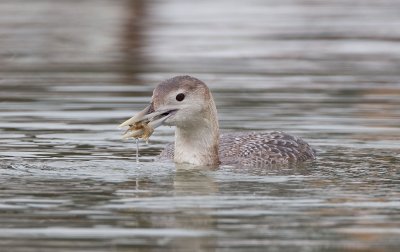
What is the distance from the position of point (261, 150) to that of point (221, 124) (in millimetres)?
3056

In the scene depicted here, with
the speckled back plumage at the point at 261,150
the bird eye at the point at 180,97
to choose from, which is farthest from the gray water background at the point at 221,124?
the bird eye at the point at 180,97

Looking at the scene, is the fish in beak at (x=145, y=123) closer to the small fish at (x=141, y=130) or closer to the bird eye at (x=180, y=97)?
the small fish at (x=141, y=130)

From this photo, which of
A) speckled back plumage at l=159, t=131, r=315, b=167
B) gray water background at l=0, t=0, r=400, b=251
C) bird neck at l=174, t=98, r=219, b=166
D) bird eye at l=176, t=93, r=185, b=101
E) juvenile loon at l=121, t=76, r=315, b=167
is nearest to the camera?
gray water background at l=0, t=0, r=400, b=251

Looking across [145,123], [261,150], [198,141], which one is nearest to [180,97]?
[145,123]

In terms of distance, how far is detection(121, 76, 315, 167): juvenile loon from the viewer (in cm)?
1308

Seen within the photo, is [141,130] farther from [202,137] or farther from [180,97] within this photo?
[202,137]

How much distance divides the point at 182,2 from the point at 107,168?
2229 cm

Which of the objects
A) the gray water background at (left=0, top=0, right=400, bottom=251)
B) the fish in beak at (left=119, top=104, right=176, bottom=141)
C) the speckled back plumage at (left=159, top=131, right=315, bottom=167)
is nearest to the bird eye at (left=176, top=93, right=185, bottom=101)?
the fish in beak at (left=119, top=104, right=176, bottom=141)

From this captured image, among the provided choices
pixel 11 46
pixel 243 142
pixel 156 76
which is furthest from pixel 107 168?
pixel 11 46

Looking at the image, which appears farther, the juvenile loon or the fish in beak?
the juvenile loon

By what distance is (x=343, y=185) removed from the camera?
476 inches

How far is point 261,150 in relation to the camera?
14.1 meters

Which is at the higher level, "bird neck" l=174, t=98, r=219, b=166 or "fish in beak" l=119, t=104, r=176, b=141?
"fish in beak" l=119, t=104, r=176, b=141

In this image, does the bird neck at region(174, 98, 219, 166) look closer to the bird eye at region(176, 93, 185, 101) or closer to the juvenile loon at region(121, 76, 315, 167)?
the juvenile loon at region(121, 76, 315, 167)
